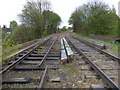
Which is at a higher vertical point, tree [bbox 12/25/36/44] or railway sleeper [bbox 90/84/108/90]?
tree [bbox 12/25/36/44]

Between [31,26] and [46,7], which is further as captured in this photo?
[46,7]

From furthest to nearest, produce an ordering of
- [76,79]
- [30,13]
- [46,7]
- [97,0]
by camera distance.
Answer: [46,7]
[97,0]
[30,13]
[76,79]

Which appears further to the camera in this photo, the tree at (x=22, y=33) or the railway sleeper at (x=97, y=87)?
the tree at (x=22, y=33)

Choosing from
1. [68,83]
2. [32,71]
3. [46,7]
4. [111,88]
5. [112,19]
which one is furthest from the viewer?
[46,7]

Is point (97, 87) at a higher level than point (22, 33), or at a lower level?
lower

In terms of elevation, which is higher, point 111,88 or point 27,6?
point 27,6

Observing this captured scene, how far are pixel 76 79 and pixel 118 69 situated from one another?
2.06 meters

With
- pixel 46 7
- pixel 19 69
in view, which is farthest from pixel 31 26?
pixel 19 69

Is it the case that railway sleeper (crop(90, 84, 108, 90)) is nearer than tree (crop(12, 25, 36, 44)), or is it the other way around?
railway sleeper (crop(90, 84, 108, 90))

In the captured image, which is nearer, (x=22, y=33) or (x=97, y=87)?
(x=97, y=87)

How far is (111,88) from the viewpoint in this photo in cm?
280

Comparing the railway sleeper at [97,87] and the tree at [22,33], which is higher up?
the tree at [22,33]

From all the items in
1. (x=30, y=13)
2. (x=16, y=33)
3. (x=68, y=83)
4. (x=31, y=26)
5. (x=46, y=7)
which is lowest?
(x=68, y=83)

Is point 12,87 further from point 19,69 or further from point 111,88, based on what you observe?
point 111,88
